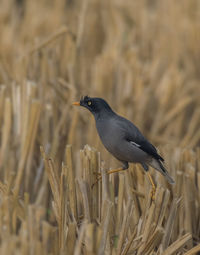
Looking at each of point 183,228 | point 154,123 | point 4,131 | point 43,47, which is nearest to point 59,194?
point 183,228

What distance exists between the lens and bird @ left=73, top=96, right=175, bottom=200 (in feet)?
6.93

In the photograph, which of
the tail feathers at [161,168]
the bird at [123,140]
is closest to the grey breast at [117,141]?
the bird at [123,140]

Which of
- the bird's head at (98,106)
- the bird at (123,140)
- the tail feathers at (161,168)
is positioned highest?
the bird's head at (98,106)

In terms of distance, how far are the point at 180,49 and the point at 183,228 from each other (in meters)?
3.08

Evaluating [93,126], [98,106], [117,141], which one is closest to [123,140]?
[117,141]

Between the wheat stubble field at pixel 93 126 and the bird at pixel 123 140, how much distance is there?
76 millimetres

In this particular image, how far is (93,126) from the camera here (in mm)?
3012

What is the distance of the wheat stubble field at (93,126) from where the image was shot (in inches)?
67.3

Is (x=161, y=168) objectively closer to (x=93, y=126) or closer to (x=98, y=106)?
(x=98, y=106)

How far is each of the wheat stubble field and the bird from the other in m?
0.08

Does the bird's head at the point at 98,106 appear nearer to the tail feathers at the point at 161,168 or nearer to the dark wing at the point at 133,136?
the dark wing at the point at 133,136

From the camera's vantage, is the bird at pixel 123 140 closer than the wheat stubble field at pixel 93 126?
No

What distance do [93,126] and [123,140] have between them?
2.92 feet

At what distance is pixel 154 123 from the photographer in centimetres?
390
